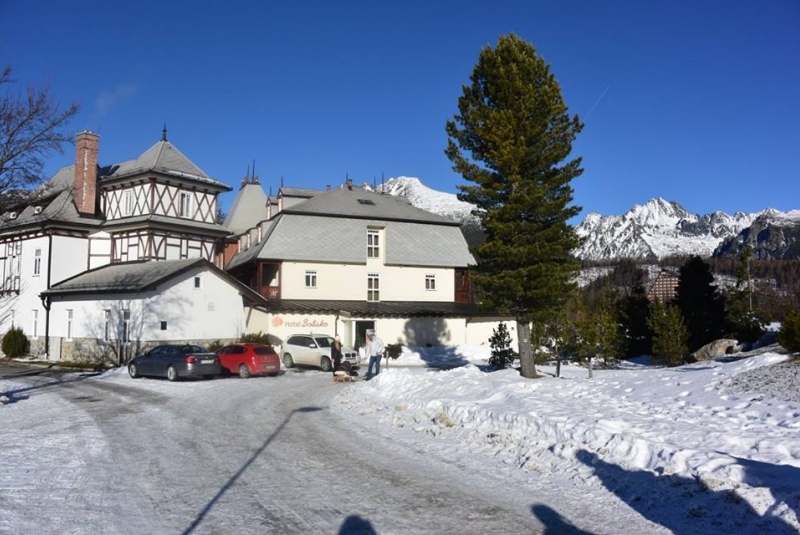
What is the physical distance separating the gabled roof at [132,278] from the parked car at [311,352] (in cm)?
599

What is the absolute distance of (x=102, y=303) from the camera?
1342 inches

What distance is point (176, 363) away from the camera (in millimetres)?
24641

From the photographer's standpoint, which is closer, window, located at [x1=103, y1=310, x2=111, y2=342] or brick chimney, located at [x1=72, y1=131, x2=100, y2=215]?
window, located at [x1=103, y1=310, x2=111, y2=342]

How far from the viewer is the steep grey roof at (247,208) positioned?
5997 cm

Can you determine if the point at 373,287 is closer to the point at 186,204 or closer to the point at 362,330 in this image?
the point at 362,330

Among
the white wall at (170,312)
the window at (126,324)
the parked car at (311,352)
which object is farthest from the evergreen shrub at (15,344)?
the parked car at (311,352)

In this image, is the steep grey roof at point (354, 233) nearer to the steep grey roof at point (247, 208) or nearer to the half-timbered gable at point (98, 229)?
the half-timbered gable at point (98, 229)

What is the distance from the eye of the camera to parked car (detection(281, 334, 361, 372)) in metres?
31.2

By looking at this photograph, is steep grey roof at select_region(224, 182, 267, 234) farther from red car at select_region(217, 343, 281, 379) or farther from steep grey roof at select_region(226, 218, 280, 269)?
red car at select_region(217, 343, 281, 379)

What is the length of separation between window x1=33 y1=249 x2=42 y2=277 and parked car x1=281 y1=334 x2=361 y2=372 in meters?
18.2

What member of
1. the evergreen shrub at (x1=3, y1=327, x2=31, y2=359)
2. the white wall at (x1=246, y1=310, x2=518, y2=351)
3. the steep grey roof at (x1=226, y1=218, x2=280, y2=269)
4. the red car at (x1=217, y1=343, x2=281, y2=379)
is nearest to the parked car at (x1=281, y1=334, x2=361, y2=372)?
the red car at (x1=217, y1=343, x2=281, y2=379)

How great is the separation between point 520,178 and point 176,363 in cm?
1495

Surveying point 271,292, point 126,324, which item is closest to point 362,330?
point 271,292

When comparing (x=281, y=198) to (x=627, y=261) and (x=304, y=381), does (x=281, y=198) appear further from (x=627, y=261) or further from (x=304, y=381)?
(x=627, y=261)
